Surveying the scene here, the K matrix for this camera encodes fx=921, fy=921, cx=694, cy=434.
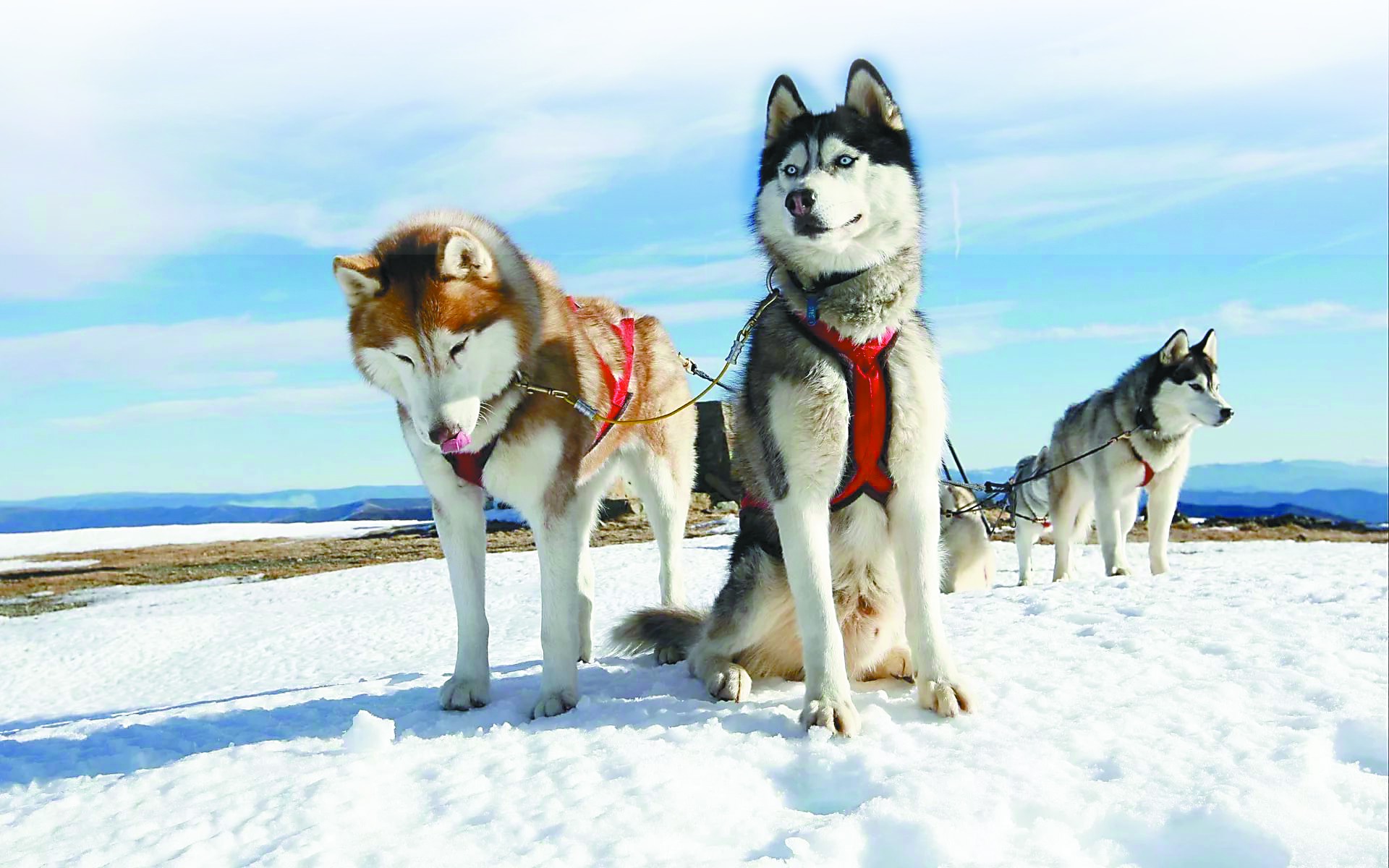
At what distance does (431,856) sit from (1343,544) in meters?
14.6

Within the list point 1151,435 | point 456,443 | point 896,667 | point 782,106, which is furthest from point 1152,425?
point 456,443

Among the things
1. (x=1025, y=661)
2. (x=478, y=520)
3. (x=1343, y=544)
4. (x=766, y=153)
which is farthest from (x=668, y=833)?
(x=1343, y=544)

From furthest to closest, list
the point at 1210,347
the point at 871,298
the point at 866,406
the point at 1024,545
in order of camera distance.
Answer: the point at 1024,545 → the point at 1210,347 → the point at 871,298 → the point at 866,406

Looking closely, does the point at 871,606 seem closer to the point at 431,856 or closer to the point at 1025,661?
the point at 1025,661

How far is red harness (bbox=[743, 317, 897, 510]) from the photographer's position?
333 centimetres

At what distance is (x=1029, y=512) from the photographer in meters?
10.7

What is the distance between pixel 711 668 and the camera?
153 inches

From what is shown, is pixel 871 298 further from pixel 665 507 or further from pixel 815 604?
pixel 665 507

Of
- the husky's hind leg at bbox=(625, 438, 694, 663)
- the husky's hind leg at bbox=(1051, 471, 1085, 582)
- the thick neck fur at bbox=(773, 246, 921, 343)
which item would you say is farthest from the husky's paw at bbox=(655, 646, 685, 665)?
the husky's hind leg at bbox=(1051, 471, 1085, 582)

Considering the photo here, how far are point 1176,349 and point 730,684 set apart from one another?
6.99m

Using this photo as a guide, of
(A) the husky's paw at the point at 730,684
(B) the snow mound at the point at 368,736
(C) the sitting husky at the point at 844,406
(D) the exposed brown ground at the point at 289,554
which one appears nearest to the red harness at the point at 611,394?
(C) the sitting husky at the point at 844,406

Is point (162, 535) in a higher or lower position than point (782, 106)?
lower

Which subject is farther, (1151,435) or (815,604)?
(1151,435)

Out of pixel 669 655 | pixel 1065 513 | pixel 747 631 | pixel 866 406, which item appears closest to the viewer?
pixel 866 406
